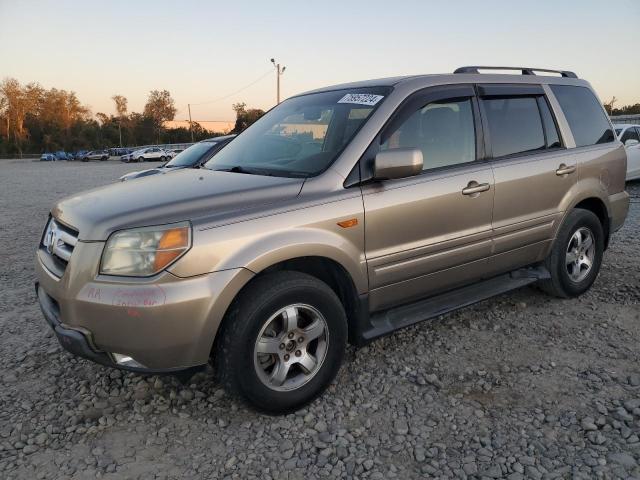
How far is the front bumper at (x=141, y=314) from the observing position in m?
2.45

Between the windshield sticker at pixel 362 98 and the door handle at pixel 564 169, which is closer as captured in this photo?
the windshield sticker at pixel 362 98

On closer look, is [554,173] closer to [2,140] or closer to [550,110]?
[550,110]

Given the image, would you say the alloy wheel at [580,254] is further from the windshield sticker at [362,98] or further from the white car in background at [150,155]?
the white car in background at [150,155]

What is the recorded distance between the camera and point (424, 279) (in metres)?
3.40

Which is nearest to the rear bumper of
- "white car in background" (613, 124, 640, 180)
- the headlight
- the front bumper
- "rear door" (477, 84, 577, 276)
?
"rear door" (477, 84, 577, 276)

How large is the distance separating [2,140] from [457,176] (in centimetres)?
9886

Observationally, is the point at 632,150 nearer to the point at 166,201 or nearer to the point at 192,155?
the point at 192,155

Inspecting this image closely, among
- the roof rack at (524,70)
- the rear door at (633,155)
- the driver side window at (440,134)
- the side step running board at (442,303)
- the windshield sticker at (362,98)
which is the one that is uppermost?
the roof rack at (524,70)

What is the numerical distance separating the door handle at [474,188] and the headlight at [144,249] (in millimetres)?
1893

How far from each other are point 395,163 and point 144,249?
1430mm

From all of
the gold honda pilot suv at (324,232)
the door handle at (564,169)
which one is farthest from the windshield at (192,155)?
the door handle at (564,169)

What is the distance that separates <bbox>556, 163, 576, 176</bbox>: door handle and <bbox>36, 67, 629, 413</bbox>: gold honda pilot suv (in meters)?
0.01

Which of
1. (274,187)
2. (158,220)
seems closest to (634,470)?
(274,187)

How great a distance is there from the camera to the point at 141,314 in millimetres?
2441
